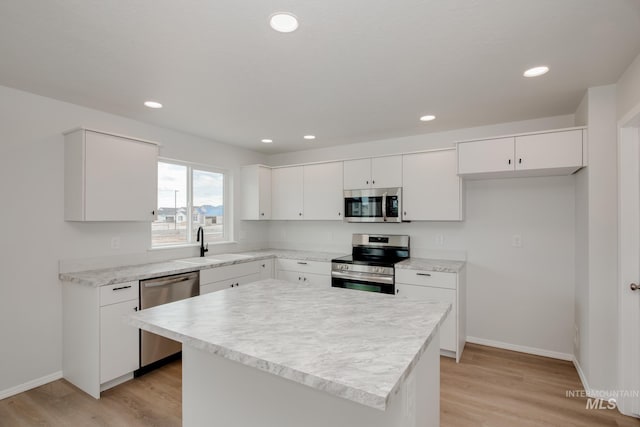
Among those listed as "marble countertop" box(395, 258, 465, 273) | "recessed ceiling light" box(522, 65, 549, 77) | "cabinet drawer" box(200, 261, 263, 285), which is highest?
"recessed ceiling light" box(522, 65, 549, 77)

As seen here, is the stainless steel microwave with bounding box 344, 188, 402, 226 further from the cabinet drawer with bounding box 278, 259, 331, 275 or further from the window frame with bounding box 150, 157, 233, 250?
the window frame with bounding box 150, 157, 233, 250

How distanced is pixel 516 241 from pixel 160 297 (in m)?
3.70

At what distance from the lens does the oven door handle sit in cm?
347

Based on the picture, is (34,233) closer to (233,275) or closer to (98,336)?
(98,336)

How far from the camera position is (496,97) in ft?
8.84

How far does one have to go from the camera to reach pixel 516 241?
134 inches

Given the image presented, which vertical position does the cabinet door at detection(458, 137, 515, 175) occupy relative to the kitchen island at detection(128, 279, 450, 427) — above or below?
above

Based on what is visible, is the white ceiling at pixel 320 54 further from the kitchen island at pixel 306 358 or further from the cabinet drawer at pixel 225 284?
the cabinet drawer at pixel 225 284

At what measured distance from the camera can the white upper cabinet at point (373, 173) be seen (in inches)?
148

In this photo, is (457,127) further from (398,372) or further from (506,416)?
(398,372)

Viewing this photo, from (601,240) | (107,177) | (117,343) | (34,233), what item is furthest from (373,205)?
(34,233)

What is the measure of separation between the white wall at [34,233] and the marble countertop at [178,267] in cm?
22

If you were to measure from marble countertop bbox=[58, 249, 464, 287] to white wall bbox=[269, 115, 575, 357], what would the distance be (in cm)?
32

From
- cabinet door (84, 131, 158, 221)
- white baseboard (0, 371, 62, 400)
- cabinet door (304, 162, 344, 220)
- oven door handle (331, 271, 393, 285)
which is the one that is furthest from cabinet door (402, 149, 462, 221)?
white baseboard (0, 371, 62, 400)
